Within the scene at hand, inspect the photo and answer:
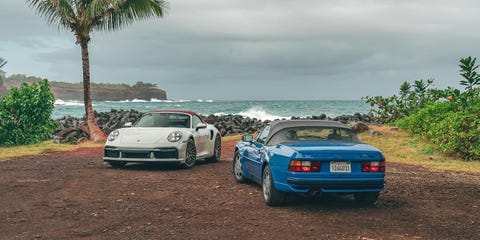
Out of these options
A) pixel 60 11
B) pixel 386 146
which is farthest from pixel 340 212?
pixel 60 11

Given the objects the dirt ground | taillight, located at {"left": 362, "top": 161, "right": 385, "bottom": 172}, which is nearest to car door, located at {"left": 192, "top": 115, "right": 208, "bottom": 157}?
the dirt ground

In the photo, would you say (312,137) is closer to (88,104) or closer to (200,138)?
(200,138)

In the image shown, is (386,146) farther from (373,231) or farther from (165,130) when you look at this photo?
(373,231)

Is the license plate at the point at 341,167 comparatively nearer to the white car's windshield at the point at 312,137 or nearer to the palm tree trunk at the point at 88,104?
the white car's windshield at the point at 312,137

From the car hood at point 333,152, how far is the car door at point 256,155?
1046 millimetres

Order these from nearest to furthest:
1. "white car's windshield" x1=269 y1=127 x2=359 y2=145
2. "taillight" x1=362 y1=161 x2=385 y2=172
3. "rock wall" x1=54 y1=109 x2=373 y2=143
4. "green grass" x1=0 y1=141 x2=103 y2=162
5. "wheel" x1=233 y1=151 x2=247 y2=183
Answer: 1. "taillight" x1=362 y1=161 x2=385 y2=172
2. "white car's windshield" x1=269 y1=127 x2=359 y2=145
3. "wheel" x1=233 y1=151 x2=247 y2=183
4. "green grass" x1=0 y1=141 x2=103 y2=162
5. "rock wall" x1=54 y1=109 x2=373 y2=143

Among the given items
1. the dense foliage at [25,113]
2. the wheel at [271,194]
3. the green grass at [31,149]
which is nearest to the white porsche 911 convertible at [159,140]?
the wheel at [271,194]

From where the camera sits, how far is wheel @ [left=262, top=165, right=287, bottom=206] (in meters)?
8.23

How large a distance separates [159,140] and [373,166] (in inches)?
251

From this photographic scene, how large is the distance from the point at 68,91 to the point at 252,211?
568 ft

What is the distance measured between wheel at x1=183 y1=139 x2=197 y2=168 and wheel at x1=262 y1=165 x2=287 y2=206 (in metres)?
5.06

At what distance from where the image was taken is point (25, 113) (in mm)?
20656

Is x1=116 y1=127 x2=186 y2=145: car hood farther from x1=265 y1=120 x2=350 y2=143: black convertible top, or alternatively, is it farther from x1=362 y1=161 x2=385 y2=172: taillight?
x1=362 y1=161 x2=385 y2=172: taillight

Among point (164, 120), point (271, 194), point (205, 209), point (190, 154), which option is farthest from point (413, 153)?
point (205, 209)
